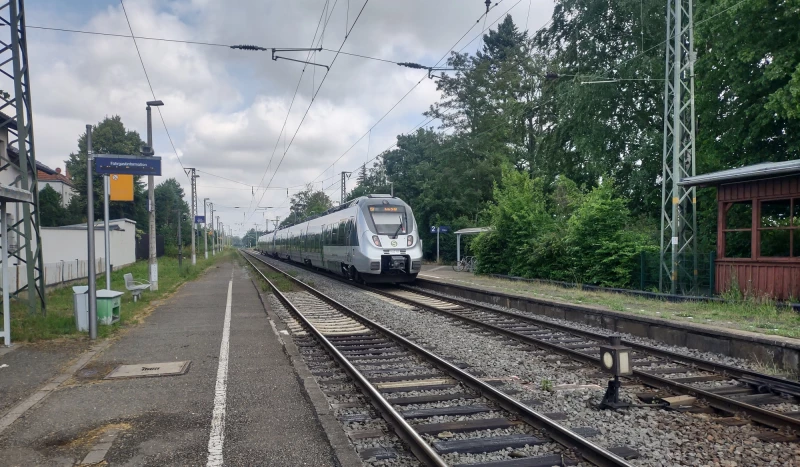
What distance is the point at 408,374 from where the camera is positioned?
769 centimetres

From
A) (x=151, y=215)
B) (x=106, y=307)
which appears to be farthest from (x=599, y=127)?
(x=106, y=307)

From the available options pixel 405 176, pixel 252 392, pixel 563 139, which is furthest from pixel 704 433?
pixel 405 176

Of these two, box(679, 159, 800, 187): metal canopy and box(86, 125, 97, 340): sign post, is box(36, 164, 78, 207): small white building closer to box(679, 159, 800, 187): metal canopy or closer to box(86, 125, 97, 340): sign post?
box(86, 125, 97, 340): sign post

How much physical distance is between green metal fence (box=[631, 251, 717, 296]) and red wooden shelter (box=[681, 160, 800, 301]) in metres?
0.50

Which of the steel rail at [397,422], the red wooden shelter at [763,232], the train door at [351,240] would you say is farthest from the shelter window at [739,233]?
the steel rail at [397,422]

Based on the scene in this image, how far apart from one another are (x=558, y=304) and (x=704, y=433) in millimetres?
8527

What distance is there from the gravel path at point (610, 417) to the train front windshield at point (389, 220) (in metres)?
10.2

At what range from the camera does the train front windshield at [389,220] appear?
68.1 ft

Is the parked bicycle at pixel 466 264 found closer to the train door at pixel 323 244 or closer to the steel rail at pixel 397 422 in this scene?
the train door at pixel 323 244

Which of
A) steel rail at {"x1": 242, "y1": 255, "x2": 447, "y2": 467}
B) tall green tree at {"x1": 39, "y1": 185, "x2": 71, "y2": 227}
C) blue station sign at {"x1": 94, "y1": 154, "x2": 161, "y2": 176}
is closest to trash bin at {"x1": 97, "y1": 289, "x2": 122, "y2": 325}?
blue station sign at {"x1": 94, "y1": 154, "x2": 161, "y2": 176}

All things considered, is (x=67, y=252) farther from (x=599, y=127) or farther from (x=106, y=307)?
(x=599, y=127)

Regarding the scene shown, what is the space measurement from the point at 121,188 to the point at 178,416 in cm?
1156

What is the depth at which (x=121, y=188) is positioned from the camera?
15.8 meters

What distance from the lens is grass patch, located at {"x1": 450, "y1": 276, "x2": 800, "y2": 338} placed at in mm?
10539
